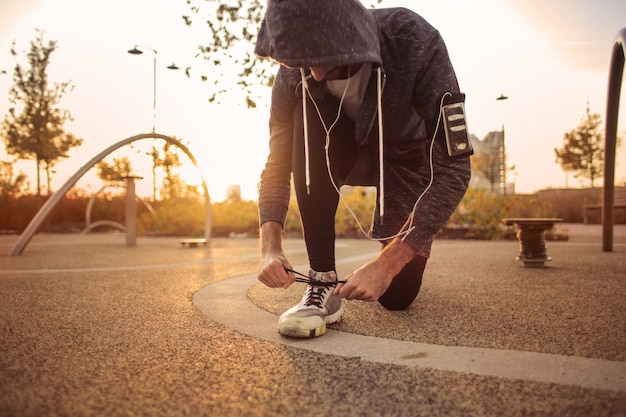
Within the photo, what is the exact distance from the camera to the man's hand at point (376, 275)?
57.4 inches

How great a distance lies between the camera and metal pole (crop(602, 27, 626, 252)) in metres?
3.66

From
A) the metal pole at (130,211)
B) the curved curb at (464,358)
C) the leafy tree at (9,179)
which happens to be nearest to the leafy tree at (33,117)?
the leafy tree at (9,179)

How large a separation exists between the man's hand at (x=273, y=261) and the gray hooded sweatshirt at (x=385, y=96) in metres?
0.06

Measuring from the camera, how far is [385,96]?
1.74 meters

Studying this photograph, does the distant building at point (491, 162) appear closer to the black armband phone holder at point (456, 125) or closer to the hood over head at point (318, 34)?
the black armband phone holder at point (456, 125)

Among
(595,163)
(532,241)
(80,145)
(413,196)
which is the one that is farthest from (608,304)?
(595,163)

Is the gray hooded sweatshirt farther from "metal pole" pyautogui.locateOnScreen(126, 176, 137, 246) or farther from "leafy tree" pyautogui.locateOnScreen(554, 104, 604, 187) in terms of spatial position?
"leafy tree" pyautogui.locateOnScreen(554, 104, 604, 187)

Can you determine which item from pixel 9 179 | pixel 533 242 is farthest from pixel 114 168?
pixel 533 242

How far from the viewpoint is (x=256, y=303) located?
2213 millimetres

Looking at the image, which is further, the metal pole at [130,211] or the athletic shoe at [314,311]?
the metal pole at [130,211]

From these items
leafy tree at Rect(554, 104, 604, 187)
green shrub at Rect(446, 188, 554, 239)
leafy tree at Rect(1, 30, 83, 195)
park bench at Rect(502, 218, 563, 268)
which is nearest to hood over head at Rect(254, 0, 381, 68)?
park bench at Rect(502, 218, 563, 268)

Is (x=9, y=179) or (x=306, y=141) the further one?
(x=9, y=179)

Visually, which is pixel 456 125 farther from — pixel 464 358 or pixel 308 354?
pixel 308 354

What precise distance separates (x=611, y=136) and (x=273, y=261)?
3906mm
